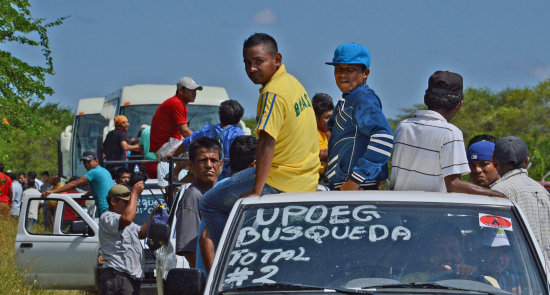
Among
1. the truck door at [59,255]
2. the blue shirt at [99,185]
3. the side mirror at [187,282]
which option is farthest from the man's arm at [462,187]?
the blue shirt at [99,185]

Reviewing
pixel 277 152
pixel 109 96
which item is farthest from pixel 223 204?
pixel 109 96

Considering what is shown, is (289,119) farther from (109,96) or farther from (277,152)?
(109,96)

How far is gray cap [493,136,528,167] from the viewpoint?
6661mm

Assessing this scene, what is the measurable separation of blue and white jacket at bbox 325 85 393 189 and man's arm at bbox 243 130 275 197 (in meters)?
0.67

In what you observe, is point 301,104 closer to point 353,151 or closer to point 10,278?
point 353,151

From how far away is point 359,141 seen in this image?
649 centimetres

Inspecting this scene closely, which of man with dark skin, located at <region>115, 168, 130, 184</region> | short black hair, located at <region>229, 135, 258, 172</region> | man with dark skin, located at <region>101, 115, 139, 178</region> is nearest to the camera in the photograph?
short black hair, located at <region>229, 135, 258, 172</region>

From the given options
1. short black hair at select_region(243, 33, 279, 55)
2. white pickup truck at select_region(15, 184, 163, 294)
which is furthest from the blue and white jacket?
white pickup truck at select_region(15, 184, 163, 294)

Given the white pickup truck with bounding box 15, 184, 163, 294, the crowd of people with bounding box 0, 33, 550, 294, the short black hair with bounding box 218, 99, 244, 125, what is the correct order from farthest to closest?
the white pickup truck with bounding box 15, 184, 163, 294 < the short black hair with bounding box 218, 99, 244, 125 < the crowd of people with bounding box 0, 33, 550, 294

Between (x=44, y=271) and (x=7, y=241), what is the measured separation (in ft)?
16.1

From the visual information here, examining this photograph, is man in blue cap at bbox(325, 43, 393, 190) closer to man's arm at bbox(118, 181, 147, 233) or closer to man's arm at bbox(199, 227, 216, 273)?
man's arm at bbox(199, 227, 216, 273)

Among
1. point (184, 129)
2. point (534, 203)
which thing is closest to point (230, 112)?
point (184, 129)

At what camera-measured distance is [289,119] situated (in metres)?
6.01

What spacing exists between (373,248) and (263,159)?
1271 millimetres
